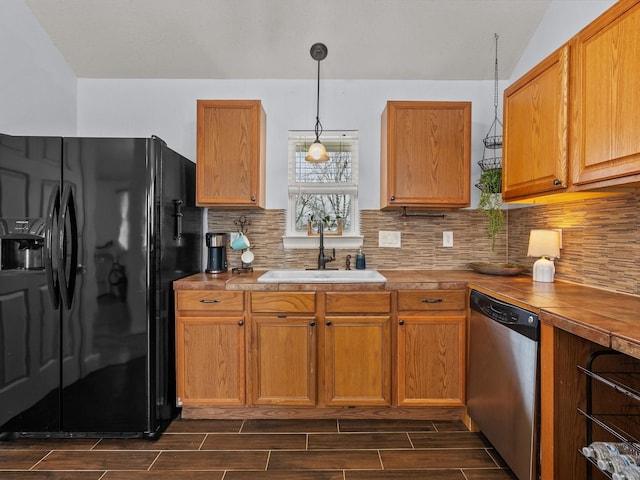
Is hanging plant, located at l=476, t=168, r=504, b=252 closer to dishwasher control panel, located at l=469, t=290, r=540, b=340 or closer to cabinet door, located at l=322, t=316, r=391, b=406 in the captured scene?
dishwasher control panel, located at l=469, t=290, r=540, b=340

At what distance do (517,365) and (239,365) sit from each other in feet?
5.04

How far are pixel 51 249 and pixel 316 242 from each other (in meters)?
1.72

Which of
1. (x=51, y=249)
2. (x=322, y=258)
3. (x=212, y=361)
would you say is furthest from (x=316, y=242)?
(x=51, y=249)

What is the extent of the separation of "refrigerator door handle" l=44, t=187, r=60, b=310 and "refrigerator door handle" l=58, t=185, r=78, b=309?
0.04 metres

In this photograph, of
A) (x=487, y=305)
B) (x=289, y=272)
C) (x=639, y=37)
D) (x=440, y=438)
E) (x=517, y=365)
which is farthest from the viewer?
(x=289, y=272)

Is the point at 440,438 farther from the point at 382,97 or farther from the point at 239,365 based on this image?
the point at 382,97

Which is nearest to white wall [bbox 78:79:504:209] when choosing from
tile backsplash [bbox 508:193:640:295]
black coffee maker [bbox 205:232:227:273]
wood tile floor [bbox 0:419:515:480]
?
black coffee maker [bbox 205:232:227:273]

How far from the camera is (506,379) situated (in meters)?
1.71

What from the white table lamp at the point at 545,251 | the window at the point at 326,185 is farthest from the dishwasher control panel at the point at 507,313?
the window at the point at 326,185

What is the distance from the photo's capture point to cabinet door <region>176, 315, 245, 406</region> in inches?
88.4

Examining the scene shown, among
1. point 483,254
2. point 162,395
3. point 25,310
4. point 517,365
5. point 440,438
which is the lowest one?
point 440,438

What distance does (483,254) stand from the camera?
2920 mm

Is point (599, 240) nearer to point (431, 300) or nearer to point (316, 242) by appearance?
point (431, 300)

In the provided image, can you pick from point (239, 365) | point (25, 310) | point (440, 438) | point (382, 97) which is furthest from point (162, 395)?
point (382, 97)
